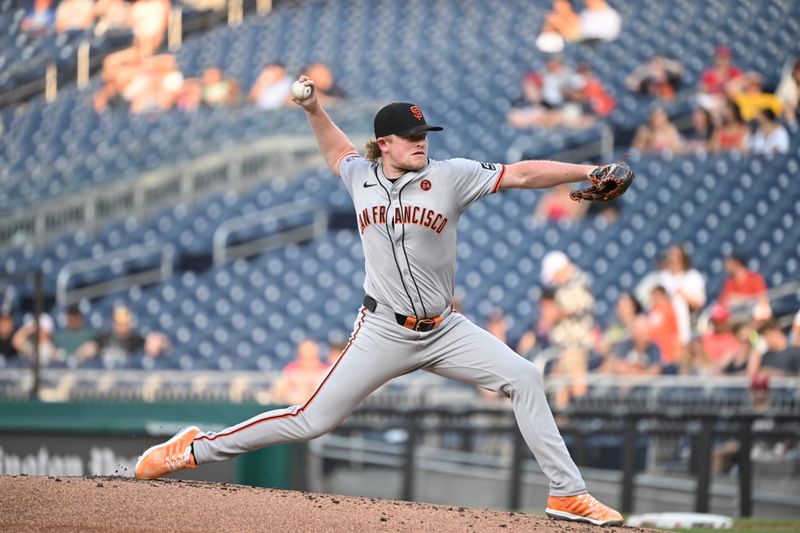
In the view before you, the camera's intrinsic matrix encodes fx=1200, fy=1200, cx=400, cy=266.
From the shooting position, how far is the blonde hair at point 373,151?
13.6 ft

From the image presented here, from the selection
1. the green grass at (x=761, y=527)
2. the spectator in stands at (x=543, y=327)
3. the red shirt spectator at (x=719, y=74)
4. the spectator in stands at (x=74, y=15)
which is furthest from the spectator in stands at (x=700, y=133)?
the spectator in stands at (x=74, y=15)

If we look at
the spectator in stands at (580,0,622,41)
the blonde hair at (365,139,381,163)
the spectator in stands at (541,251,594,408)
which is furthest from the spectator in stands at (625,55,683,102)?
the blonde hair at (365,139,381,163)

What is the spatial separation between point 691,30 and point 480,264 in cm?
404

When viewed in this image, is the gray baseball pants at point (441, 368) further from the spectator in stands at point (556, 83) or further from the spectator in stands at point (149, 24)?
the spectator in stands at point (149, 24)

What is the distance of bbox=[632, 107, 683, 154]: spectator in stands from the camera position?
13180 mm

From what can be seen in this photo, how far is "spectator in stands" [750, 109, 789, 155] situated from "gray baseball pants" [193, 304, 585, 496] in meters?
9.97

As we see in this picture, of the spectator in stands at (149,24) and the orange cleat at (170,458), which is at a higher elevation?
the spectator in stands at (149,24)

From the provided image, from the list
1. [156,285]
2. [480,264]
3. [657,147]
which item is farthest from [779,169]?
[156,285]

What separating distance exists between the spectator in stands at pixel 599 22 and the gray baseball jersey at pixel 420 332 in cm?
1052

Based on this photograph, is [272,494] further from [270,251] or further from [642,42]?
[642,42]

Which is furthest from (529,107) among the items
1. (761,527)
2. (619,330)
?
(761,527)

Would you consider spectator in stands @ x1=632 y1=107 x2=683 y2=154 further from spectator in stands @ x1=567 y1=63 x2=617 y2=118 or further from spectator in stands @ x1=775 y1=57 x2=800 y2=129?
spectator in stands @ x1=775 y1=57 x2=800 y2=129

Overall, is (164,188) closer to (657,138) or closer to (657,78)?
(657,138)

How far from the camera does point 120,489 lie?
406 centimetres
